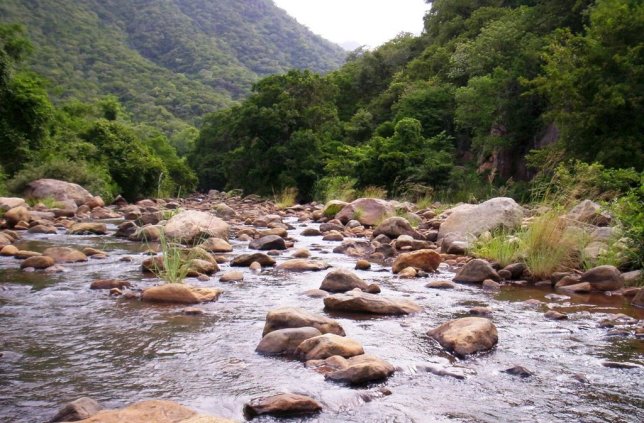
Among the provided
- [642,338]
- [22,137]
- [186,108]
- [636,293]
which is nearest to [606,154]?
[636,293]

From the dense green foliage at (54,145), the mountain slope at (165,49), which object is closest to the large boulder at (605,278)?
the dense green foliage at (54,145)

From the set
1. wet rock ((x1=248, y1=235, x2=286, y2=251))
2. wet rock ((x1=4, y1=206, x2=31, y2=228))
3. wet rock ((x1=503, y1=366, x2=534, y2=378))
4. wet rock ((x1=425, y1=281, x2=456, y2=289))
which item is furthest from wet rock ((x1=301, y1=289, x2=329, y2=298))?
wet rock ((x1=4, y1=206, x2=31, y2=228))

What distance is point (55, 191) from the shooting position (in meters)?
21.1

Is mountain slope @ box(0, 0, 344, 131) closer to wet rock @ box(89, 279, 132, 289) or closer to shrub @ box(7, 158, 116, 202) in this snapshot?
shrub @ box(7, 158, 116, 202)

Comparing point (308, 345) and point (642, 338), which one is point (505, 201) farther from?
point (308, 345)

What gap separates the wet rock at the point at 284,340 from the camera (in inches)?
182

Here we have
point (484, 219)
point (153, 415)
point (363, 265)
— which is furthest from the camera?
point (484, 219)

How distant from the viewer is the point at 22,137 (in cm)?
2316

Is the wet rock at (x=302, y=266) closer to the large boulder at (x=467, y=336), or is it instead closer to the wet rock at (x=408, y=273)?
the wet rock at (x=408, y=273)

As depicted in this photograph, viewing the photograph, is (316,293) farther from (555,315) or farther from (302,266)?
(555,315)

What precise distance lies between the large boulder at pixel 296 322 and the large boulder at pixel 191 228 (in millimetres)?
5633

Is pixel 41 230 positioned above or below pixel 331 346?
below

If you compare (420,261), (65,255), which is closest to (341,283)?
(420,261)

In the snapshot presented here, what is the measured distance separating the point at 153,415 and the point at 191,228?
7.99m
